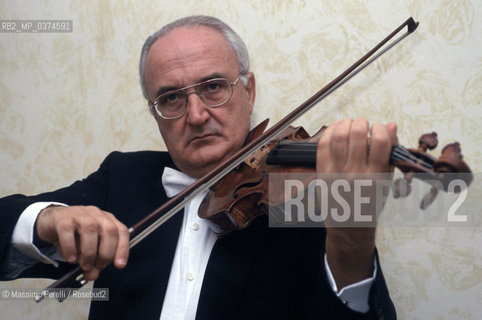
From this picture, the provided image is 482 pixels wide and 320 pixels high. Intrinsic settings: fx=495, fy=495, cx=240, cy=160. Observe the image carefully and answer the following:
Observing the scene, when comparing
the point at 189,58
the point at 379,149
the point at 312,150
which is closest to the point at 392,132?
the point at 379,149

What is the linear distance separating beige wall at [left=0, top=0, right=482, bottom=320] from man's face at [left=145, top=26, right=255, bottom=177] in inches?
8.1

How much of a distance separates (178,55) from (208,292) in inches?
22.8

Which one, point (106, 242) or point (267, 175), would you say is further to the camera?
point (267, 175)

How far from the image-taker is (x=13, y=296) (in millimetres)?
1631

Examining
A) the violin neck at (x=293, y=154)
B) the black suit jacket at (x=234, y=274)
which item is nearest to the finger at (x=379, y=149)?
the violin neck at (x=293, y=154)

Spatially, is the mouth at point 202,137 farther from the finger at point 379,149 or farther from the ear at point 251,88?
the finger at point 379,149

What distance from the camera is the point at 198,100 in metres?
1.19

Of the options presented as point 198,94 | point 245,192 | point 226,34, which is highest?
point 226,34

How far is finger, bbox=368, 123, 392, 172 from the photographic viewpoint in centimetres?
75

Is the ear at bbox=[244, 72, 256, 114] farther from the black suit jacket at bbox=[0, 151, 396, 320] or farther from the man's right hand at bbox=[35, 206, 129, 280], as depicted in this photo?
the man's right hand at bbox=[35, 206, 129, 280]

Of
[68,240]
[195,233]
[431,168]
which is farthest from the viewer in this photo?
[195,233]

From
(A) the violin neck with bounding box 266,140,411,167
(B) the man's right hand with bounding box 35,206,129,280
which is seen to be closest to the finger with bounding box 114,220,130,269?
(B) the man's right hand with bounding box 35,206,129,280

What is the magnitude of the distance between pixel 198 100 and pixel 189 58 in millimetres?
114

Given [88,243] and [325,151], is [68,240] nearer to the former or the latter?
[88,243]
